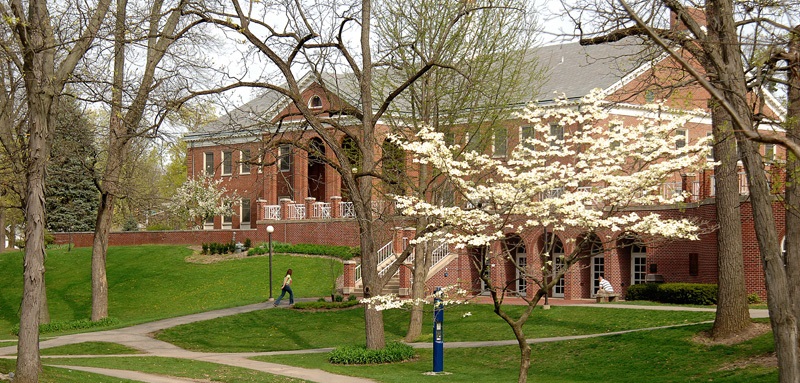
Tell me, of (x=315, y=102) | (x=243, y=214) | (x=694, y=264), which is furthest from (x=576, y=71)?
(x=243, y=214)

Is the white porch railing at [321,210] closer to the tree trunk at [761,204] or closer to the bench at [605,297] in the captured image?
the bench at [605,297]

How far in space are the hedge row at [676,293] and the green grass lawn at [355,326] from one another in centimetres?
348

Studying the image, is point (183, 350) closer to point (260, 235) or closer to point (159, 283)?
point (159, 283)

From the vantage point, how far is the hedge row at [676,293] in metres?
28.2

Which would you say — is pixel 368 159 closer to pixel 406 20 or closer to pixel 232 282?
pixel 406 20

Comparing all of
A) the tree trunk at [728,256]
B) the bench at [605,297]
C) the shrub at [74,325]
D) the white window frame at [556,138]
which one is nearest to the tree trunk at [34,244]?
the white window frame at [556,138]

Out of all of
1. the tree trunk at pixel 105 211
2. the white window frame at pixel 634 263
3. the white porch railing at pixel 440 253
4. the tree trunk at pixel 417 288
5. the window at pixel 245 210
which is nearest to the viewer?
the tree trunk at pixel 417 288

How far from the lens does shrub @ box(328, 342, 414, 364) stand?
70.4 feet

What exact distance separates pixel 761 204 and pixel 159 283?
3233cm

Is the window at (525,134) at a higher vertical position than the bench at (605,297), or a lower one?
higher

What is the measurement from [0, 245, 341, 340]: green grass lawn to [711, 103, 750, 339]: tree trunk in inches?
794

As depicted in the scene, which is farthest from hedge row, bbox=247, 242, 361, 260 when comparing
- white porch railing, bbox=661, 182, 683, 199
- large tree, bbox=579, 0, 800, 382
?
large tree, bbox=579, 0, 800, 382

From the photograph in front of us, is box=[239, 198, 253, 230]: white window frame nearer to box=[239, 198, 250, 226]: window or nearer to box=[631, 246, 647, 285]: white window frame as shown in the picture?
box=[239, 198, 250, 226]: window

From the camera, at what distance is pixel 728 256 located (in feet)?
65.1
